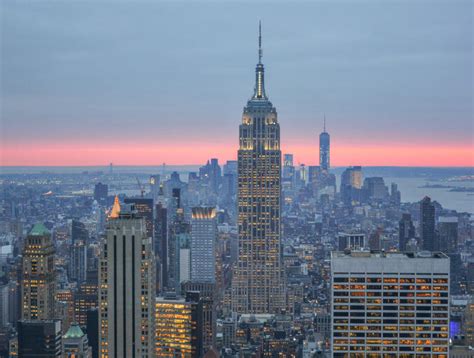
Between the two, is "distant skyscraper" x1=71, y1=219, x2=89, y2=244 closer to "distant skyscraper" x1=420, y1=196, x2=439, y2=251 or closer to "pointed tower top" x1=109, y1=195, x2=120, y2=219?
"pointed tower top" x1=109, y1=195, x2=120, y2=219

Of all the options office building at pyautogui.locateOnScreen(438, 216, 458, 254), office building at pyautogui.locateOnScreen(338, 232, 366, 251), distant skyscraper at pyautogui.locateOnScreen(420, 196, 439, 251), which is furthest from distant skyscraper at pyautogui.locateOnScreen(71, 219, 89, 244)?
office building at pyautogui.locateOnScreen(438, 216, 458, 254)

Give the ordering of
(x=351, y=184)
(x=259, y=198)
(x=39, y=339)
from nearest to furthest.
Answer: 1. (x=39, y=339)
2. (x=351, y=184)
3. (x=259, y=198)

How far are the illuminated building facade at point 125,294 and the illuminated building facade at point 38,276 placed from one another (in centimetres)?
666

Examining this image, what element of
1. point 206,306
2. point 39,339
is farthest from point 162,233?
point 39,339

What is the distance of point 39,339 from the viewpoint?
80.8 ft

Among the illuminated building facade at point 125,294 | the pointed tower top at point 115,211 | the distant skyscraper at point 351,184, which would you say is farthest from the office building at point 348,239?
the illuminated building facade at point 125,294

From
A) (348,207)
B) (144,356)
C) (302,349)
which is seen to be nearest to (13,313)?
(144,356)

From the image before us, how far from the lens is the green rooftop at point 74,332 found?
24.6m

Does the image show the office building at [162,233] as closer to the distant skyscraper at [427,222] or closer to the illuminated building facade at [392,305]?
the distant skyscraper at [427,222]

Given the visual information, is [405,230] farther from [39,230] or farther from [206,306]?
[39,230]

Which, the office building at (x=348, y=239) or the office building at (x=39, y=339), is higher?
the office building at (x=348, y=239)

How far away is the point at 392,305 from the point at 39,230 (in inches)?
507

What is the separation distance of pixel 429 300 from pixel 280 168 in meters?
30.1

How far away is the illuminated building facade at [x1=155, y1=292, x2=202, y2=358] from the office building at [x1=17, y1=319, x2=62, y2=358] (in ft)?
9.22
